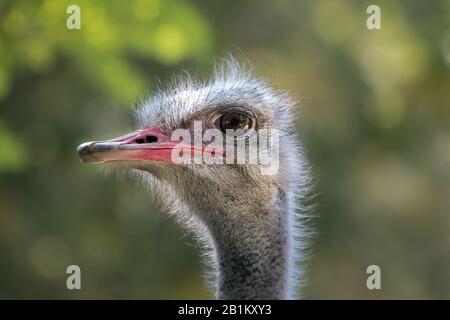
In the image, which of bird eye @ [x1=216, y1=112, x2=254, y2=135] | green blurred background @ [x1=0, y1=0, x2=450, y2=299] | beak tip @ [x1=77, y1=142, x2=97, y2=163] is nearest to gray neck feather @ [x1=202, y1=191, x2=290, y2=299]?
bird eye @ [x1=216, y1=112, x2=254, y2=135]

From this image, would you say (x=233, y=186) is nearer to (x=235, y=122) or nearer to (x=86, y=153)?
(x=235, y=122)

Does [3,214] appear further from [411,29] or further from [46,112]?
[411,29]

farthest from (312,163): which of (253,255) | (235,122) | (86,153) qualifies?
(86,153)

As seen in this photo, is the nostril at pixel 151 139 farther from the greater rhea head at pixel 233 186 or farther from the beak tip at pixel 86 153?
the beak tip at pixel 86 153

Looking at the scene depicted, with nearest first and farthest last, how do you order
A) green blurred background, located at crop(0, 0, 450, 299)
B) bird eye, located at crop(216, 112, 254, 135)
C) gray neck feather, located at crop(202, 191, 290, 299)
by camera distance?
1. gray neck feather, located at crop(202, 191, 290, 299)
2. bird eye, located at crop(216, 112, 254, 135)
3. green blurred background, located at crop(0, 0, 450, 299)

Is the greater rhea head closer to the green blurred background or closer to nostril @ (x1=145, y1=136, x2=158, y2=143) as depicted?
nostril @ (x1=145, y1=136, x2=158, y2=143)

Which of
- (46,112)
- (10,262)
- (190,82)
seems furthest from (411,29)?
(190,82)

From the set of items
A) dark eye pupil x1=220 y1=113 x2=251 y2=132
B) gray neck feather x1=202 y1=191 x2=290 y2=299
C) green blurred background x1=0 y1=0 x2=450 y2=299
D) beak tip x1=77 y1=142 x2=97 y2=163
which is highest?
green blurred background x1=0 y1=0 x2=450 y2=299

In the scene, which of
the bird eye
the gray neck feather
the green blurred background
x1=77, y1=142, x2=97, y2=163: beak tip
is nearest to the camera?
x1=77, y1=142, x2=97, y2=163: beak tip

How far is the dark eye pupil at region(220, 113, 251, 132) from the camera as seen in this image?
12.2 feet

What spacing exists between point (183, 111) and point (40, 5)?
186 centimetres

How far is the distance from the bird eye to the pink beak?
115mm

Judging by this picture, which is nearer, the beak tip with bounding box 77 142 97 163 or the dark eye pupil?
the beak tip with bounding box 77 142 97 163

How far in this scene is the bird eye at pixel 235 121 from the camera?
3.71 m
